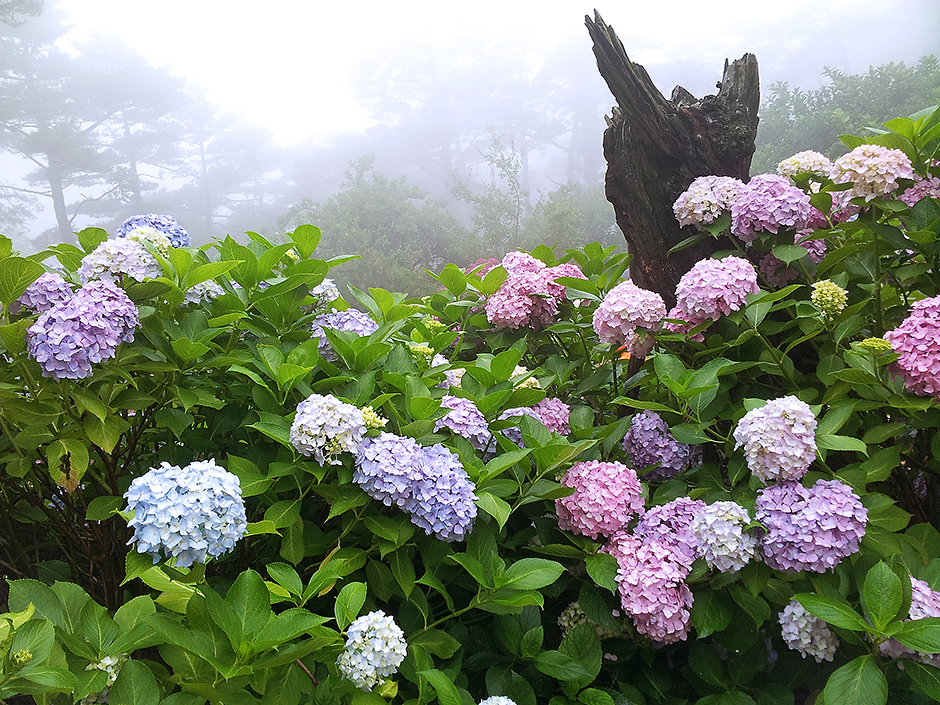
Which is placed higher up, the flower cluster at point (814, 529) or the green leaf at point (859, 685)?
the flower cluster at point (814, 529)

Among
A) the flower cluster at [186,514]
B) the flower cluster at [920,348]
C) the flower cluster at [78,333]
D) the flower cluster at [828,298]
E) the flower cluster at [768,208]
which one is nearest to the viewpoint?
the flower cluster at [186,514]

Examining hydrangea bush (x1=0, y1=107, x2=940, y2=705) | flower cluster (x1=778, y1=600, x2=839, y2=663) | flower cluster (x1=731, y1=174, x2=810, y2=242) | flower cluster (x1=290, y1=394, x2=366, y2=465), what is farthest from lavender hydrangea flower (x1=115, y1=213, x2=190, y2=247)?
flower cluster (x1=778, y1=600, x2=839, y2=663)

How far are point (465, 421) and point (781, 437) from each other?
41 centimetres

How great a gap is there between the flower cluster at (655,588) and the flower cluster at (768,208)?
0.57 metres

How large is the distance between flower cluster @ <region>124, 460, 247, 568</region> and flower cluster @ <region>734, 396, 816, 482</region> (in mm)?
615

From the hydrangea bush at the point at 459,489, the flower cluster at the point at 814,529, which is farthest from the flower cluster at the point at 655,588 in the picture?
the flower cluster at the point at 814,529

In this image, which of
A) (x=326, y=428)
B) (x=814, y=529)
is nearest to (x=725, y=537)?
(x=814, y=529)

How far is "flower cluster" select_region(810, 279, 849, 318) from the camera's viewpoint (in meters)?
0.88

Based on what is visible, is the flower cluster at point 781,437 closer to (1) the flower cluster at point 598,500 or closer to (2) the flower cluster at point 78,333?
(1) the flower cluster at point 598,500

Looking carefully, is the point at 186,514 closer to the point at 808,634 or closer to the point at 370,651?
the point at 370,651

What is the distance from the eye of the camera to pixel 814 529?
28.8 inches

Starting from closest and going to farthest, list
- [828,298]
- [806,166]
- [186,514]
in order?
[186,514]
[828,298]
[806,166]

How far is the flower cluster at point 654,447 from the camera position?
1024mm

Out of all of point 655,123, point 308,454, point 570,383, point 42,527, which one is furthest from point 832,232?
point 42,527
